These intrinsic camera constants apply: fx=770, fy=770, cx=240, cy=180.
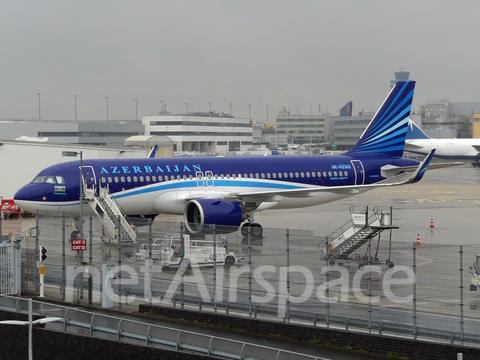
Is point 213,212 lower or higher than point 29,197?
lower

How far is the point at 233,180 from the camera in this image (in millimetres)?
50156

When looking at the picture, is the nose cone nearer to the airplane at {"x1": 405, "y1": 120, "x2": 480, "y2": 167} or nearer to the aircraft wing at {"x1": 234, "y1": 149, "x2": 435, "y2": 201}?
the aircraft wing at {"x1": 234, "y1": 149, "x2": 435, "y2": 201}

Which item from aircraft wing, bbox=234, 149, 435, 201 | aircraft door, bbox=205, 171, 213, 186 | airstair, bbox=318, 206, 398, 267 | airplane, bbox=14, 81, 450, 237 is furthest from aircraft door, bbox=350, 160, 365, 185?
airstair, bbox=318, 206, 398, 267

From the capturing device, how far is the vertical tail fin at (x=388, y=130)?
55844 mm

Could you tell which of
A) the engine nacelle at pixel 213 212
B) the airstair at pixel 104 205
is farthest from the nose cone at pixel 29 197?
the engine nacelle at pixel 213 212

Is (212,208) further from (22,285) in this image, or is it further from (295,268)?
(295,268)

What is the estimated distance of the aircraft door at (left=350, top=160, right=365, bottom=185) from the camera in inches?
2124

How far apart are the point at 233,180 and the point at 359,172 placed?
9627 mm

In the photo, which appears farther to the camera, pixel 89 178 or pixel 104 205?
pixel 89 178

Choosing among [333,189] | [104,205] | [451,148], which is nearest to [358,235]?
[333,189]

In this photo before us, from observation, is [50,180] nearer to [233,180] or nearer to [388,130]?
[233,180]

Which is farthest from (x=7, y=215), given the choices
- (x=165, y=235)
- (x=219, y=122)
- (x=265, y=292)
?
(x=219, y=122)

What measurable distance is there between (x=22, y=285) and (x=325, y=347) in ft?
53.5

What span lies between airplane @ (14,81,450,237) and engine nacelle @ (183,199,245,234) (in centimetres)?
6
